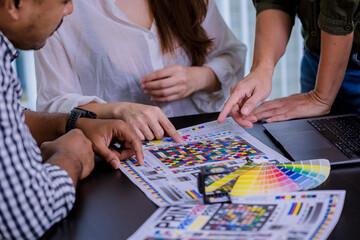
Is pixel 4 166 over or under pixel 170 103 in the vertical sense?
over

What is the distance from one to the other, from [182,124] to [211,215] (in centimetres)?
54

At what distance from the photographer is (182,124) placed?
130cm

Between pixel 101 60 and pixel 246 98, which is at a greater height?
pixel 101 60

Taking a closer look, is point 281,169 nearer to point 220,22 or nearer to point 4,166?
point 4,166

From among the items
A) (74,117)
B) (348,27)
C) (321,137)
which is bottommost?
(321,137)

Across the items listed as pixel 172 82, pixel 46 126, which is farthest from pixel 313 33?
pixel 46 126

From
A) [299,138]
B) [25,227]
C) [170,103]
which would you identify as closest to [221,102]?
[170,103]

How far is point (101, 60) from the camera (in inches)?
59.6

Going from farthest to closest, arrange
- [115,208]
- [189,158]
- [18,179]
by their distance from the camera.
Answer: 1. [189,158]
2. [115,208]
3. [18,179]

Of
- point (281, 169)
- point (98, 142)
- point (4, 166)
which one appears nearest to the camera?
point (4, 166)

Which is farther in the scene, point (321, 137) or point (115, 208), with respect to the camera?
point (321, 137)

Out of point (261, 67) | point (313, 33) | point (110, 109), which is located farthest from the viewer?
point (313, 33)

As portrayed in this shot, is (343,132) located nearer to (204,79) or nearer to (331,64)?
(331,64)

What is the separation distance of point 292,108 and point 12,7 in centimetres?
81
